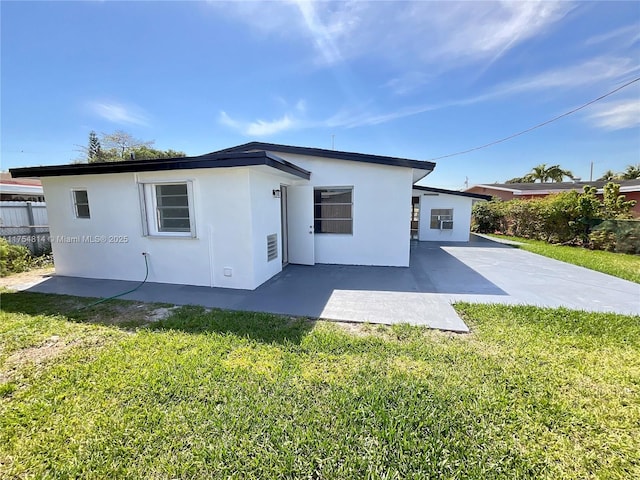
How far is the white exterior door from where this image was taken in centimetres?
802

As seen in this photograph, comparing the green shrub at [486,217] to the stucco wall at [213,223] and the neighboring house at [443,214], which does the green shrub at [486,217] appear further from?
the stucco wall at [213,223]

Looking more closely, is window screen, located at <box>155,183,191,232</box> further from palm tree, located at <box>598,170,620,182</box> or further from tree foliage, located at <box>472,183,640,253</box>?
palm tree, located at <box>598,170,620,182</box>

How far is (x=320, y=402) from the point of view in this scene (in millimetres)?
2383

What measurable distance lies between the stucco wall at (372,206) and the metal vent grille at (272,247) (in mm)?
2086

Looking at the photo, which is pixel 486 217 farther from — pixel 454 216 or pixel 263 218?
pixel 263 218

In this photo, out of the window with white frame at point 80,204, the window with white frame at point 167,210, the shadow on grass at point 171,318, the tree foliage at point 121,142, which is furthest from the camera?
the tree foliage at point 121,142

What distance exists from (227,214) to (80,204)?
437cm

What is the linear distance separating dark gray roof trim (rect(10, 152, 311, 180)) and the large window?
1659mm

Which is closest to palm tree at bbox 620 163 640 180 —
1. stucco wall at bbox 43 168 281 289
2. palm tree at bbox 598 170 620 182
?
palm tree at bbox 598 170 620 182

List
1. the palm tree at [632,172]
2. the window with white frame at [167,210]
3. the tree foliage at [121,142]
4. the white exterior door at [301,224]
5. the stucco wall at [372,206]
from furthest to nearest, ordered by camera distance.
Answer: the tree foliage at [121,142], the palm tree at [632,172], the white exterior door at [301,224], the stucco wall at [372,206], the window with white frame at [167,210]

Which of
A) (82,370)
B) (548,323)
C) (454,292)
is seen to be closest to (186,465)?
(82,370)

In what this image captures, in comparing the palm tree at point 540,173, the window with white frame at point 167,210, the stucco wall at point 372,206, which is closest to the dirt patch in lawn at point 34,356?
the window with white frame at point 167,210

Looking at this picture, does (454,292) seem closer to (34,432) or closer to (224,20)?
(34,432)

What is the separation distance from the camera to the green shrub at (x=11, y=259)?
712cm
